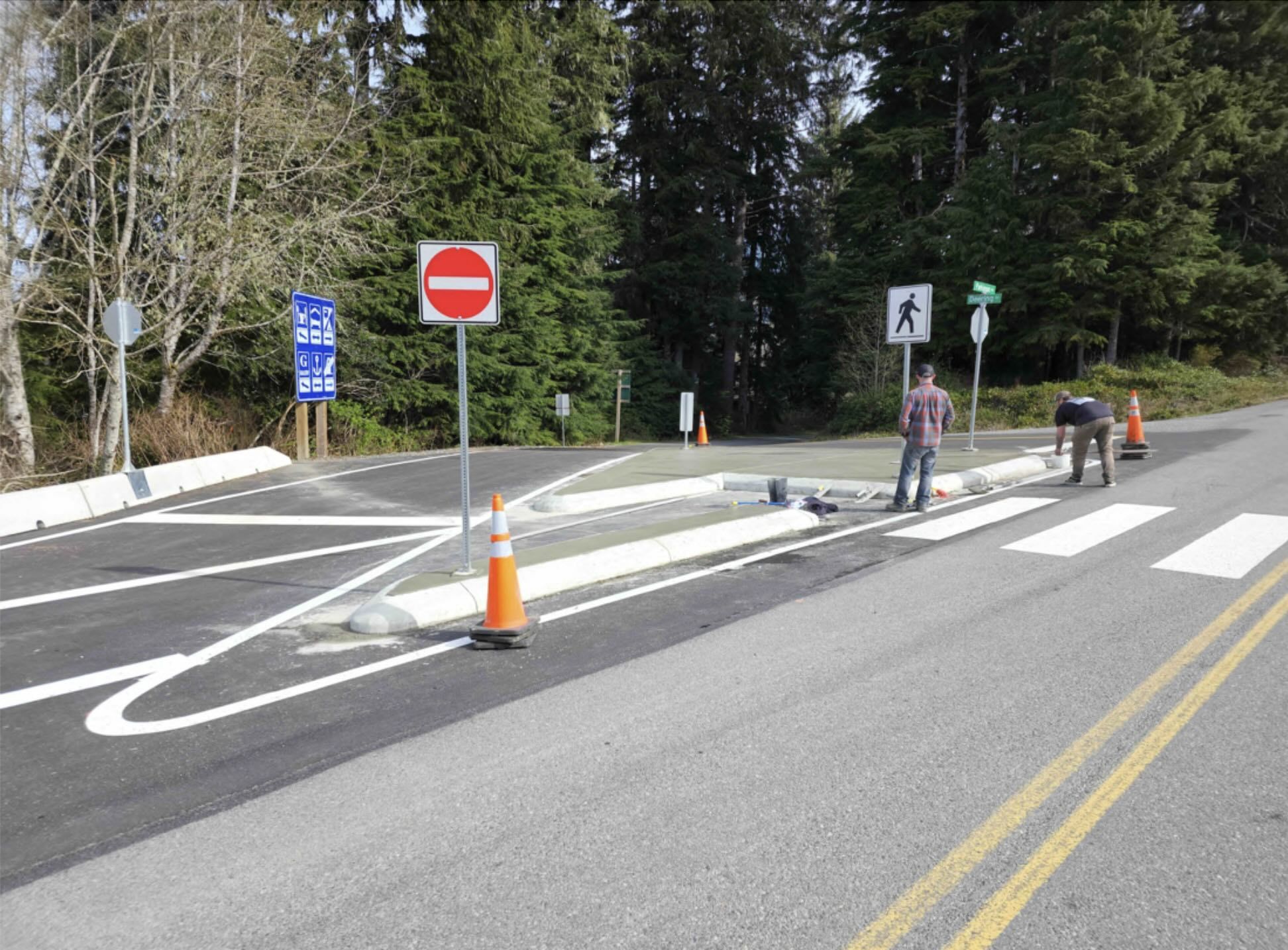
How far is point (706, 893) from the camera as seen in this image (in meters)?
2.94

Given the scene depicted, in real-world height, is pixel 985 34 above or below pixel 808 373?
above

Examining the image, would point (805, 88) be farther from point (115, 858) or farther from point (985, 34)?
point (115, 858)

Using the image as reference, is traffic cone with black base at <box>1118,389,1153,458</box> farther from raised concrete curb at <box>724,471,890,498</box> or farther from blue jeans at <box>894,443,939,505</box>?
blue jeans at <box>894,443,939,505</box>

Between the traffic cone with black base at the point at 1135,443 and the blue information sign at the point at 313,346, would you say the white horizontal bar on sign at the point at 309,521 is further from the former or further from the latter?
the traffic cone with black base at the point at 1135,443

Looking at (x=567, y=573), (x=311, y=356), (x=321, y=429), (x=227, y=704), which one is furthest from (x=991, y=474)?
(x=321, y=429)

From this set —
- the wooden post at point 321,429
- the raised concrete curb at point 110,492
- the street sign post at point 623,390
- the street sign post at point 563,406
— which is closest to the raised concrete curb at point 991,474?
the raised concrete curb at point 110,492

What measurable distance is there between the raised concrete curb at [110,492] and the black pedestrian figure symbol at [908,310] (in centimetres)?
1155

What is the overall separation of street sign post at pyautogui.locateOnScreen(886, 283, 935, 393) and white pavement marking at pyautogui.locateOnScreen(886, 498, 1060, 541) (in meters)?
2.75

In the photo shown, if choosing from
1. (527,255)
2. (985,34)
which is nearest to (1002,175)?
(985,34)

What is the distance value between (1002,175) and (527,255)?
18054 mm

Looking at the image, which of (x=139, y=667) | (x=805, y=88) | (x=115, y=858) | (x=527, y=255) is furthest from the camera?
(x=805, y=88)

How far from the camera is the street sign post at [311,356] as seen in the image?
1727 cm

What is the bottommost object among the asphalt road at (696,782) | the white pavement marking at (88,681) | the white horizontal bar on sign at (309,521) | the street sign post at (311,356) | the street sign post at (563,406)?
the white pavement marking at (88,681)

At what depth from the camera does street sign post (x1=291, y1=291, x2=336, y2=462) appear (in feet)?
56.6
